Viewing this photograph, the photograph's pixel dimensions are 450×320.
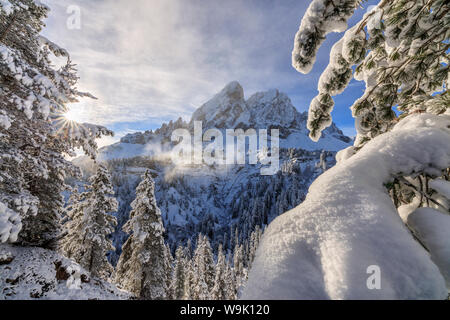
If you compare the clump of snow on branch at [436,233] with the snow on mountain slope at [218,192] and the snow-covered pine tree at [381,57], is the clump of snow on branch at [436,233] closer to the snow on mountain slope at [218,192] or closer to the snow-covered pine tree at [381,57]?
the snow-covered pine tree at [381,57]

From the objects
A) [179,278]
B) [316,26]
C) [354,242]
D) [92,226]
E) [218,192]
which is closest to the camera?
[354,242]

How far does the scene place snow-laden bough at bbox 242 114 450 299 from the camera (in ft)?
3.35

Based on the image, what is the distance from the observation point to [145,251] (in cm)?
1442

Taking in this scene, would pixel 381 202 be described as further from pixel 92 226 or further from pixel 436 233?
pixel 92 226

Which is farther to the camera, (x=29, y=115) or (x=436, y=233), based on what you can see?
(x=29, y=115)

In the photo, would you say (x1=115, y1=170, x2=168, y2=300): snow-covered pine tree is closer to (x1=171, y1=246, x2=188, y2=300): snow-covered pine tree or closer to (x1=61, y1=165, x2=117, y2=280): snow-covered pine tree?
(x1=61, y1=165, x2=117, y2=280): snow-covered pine tree

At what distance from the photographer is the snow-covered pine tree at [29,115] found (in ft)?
17.2

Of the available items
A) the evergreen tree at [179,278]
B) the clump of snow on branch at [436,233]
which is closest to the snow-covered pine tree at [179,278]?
the evergreen tree at [179,278]

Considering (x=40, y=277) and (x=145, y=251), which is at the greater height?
(x=40, y=277)

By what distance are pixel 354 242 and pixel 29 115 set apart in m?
7.25

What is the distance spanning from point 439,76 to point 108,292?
45.9 ft

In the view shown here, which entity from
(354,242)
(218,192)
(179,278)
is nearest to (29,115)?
(354,242)
